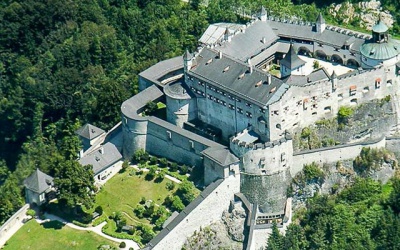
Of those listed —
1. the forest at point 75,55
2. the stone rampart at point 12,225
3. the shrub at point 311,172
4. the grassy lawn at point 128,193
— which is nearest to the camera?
the shrub at point 311,172

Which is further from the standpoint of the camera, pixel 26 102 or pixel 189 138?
pixel 26 102

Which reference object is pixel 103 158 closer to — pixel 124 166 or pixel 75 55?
pixel 124 166

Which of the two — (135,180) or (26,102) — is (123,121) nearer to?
(135,180)

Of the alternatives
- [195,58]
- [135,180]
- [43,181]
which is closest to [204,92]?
[195,58]

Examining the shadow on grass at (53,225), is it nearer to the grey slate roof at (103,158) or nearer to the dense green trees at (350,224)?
the grey slate roof at (103,158)

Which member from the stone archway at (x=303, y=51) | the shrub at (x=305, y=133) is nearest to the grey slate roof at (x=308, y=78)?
the shrub at (x=305, y=133)
